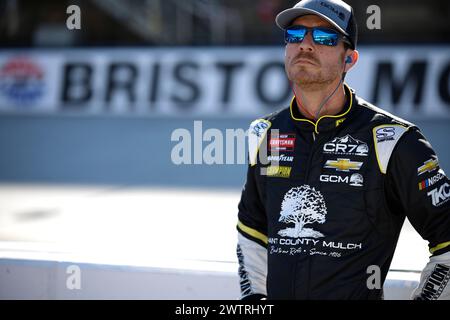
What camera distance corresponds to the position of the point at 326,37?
89.7 inches

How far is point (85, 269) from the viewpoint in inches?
119

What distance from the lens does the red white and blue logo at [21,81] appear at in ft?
37.8

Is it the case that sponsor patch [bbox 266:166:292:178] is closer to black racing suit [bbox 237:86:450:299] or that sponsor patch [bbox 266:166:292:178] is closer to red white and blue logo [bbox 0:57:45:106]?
black racing suit [bbox 237:86:450:299]

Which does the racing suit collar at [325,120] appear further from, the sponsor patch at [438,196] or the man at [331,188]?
the sponsor patch at [438,196]

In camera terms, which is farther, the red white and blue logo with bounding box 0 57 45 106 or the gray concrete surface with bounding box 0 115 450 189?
the red white and blue logo with bounding box 0 57 45 106

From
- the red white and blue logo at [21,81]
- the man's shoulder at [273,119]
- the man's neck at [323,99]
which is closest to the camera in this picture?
the man's neck at [323,99]

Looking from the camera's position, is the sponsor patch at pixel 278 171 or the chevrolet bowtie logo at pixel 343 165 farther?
the sponsor patch at pixel 278 171

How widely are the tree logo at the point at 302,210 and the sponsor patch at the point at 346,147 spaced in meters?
Answer: 0.16

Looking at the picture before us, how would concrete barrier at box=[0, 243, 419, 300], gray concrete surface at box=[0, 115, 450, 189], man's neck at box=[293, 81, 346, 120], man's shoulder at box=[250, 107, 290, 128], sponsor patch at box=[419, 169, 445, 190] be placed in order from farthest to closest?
gray concrete surface at box=[0, 115, 450, 189] → concrete barrier at box=[0, 243, 419, 300] → man's shoulder at box=[250, 107, 290, 128] → man's neck at box=[293, 81, 346, 120] → sponsor patch at box=[419, 169, 445, 190]

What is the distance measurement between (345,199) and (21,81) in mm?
10453

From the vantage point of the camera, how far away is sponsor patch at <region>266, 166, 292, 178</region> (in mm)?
2312

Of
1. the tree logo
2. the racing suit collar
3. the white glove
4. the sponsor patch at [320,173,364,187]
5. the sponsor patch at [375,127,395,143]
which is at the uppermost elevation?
the racing suit collar

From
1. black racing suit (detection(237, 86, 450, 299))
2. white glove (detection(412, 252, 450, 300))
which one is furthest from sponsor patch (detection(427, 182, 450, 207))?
white glove (detection(412, 252, 450, 300))

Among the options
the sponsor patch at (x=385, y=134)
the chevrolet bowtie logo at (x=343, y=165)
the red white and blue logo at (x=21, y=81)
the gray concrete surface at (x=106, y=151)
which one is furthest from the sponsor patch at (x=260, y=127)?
the red white and blue logo at (x=21, y=81)
